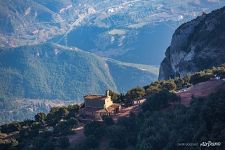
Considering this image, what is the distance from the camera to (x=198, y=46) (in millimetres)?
103188

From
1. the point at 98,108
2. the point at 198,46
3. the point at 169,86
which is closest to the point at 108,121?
the point at 98,108

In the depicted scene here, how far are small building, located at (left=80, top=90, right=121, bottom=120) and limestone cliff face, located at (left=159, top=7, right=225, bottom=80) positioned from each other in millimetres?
30488

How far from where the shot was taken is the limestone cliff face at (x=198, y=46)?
98.7 metres

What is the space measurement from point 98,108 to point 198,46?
3901 cm

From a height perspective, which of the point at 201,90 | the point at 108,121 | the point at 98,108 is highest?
the point at 201,90

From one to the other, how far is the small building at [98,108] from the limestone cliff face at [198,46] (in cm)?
3049

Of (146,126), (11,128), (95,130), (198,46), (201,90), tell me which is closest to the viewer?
(146,126)

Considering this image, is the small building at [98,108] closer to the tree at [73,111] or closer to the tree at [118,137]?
the tree at [73,111]

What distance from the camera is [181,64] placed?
4181 inches

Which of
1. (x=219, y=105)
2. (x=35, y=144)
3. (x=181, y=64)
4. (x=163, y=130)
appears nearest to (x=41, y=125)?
(x=35, y=144)

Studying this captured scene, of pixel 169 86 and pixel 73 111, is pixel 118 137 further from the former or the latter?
pixel 169 86

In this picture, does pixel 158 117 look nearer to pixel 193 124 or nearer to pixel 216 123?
pixel 193 124

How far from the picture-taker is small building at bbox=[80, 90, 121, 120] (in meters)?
67.9

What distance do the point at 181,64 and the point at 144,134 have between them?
55.0 meters
